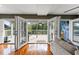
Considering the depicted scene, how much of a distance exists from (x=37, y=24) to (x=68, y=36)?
1644 millimetres

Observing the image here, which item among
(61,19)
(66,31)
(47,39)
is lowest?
(47,39)

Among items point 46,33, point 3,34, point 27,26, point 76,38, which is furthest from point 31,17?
point 76,38

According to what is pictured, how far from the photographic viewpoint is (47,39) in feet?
19.2

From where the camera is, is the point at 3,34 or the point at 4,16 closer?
the point at 4,16

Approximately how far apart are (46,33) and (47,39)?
0.29 metres

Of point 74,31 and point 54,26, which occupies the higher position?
point 54,26

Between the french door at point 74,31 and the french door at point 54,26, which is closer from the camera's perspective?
the french door at point 54,26

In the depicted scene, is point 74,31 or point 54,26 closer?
point 54,26

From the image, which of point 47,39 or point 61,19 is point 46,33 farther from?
point 61,19

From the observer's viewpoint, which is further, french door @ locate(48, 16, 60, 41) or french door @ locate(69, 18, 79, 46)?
french door @ locate(69, 18, 79, 46)
